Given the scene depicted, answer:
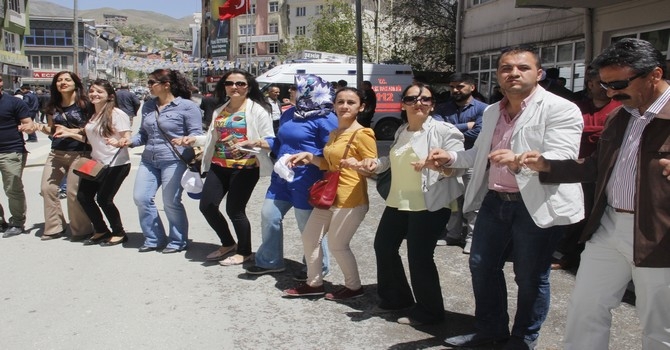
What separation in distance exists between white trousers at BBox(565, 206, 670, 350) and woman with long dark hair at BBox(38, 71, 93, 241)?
5.60 metres

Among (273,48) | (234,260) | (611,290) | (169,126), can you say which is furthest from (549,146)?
(273,48)

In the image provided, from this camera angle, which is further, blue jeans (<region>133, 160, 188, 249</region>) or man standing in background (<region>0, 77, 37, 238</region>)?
man standing in background (<region>0, 77, 37, 238</region>)

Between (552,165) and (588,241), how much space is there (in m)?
0.44

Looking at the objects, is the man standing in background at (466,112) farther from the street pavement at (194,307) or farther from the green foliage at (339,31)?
the green foliage at (339,31)

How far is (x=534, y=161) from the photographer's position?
9.90 feet

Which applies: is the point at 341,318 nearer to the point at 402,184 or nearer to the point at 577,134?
the point at 402,184

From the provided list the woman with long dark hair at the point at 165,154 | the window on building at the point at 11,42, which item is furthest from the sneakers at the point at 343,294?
the window on building at the point at 11,42

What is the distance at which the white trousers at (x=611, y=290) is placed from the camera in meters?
2.80

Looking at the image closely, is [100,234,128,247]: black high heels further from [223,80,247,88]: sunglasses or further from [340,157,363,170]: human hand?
[340,157,363,170]: human hand

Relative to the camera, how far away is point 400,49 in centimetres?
2830

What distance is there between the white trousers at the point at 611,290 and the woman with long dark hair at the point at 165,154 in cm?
436

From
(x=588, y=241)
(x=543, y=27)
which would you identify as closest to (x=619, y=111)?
(x=588, y=241)

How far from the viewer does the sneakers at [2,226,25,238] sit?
6980 mm

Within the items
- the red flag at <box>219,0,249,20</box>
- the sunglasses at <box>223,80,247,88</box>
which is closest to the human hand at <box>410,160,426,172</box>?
the sunglasses at <box>223,80,247,88</box>
